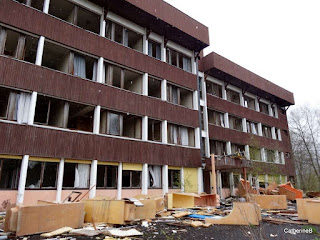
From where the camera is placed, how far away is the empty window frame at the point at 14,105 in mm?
13180

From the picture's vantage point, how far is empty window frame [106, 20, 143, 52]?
1902cm

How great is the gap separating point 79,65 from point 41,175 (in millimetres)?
7417

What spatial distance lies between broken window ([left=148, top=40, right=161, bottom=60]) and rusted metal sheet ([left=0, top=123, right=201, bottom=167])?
796 cm

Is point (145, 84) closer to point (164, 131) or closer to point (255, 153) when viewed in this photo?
point (164, 131)

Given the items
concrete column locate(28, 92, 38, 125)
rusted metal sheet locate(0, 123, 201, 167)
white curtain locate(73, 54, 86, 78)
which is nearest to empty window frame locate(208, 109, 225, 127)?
rusted metal sheet locate(0, 123, 201, 167)

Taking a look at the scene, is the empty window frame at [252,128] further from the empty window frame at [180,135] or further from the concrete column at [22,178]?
the concrete column at [22,178]

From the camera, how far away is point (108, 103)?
1706 centimetres

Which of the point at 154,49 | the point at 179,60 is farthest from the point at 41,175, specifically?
the point at 179,60

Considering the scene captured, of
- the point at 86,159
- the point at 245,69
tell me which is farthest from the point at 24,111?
the point at 245,69

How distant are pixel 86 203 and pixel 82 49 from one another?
35.3 ft

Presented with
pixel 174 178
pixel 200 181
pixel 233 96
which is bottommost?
pixel 200 181

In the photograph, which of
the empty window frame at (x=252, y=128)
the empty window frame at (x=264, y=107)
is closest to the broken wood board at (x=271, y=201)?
the empty window frame at (x=252, y=128)

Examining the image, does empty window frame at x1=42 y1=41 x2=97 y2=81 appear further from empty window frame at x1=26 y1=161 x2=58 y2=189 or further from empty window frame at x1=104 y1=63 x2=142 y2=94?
empty window frame at x1=26 y1=161 x2=58 y2=189

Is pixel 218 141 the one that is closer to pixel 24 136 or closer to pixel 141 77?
pixel 141 77
